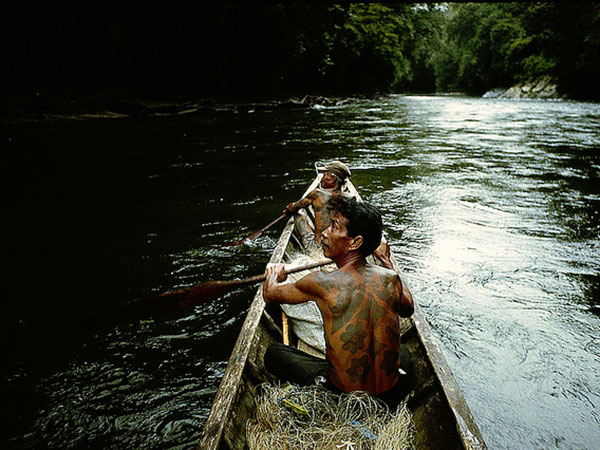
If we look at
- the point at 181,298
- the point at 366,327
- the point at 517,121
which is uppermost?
the point at 366,327

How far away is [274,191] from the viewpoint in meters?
7.05

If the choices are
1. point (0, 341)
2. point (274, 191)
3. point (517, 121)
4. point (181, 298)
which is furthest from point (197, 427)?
point (517, 121)

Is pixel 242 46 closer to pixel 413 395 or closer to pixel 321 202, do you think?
pixel 321 202

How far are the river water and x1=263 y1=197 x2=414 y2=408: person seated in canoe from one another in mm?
1070

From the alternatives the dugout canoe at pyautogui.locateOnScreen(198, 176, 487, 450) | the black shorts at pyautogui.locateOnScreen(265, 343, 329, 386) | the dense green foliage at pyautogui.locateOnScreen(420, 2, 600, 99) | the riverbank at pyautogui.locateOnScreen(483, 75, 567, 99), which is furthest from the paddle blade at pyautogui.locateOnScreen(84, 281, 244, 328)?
the riverbank at pyautogui.locateOnScreen(483, 75, 567, 99)

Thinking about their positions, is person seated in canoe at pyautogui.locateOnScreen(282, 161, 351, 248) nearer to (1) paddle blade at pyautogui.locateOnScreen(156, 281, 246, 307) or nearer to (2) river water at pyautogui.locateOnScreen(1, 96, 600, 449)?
(2) river water at pyautogui.locateOnScreen(1, 96, 600, 449)

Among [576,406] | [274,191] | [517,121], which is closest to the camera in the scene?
[576,406]

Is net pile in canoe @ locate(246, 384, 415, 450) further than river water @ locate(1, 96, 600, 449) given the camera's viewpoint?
No

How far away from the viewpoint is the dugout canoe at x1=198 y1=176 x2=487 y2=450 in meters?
1.74

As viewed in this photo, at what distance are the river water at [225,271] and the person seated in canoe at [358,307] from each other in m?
1.07

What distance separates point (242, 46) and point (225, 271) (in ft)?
59.5

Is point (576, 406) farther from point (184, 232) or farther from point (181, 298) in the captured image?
point (184, 232)

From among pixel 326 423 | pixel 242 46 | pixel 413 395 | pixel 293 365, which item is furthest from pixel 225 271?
pixel 242 46

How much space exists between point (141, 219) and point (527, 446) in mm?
5070
